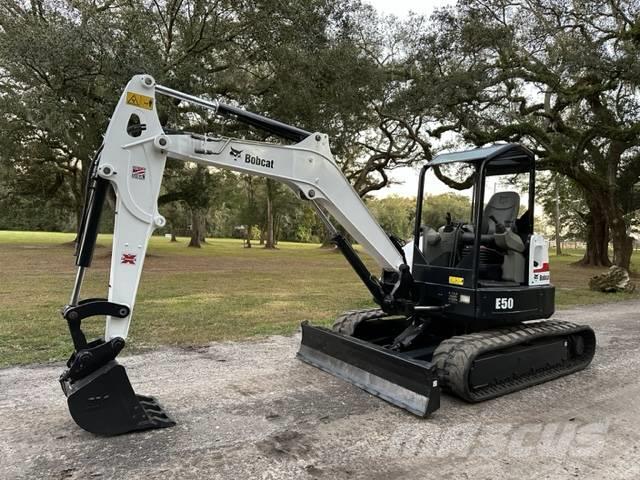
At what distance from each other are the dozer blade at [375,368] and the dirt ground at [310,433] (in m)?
0.12

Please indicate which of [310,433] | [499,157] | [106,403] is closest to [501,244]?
[499,157]

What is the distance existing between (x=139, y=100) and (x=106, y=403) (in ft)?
8.09

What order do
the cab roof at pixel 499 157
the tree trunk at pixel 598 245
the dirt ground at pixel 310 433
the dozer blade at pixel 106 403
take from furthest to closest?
the tree trunk at pixel 598 245 → the cab roof at pixel 499 157 → the dozer blade at pixel 106 403 → the dirt ground at pixel 310 433

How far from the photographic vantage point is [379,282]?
5887 millimetres

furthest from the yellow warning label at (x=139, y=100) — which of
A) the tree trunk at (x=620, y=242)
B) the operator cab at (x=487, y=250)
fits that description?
the tree trunk at (x=620, y=242)

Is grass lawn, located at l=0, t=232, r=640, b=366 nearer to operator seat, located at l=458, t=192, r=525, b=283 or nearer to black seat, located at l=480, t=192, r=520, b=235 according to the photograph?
operator seat, located at l=458, t=192, r=525, b=283

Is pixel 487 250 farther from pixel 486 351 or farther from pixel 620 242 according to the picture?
pixel 620 242

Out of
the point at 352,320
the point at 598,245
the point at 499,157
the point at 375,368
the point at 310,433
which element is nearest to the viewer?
the point at 310,433

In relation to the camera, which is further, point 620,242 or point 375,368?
point 620,242

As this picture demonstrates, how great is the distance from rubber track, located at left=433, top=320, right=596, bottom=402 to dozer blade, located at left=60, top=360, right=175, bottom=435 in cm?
272

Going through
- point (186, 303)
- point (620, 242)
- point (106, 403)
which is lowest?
point (186, 303)

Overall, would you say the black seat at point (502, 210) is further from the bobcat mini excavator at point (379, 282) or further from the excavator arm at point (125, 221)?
the excavator arm at point (125, 221)

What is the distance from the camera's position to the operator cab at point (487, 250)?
17.7 feet

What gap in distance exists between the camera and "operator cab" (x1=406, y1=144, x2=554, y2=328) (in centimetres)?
541
